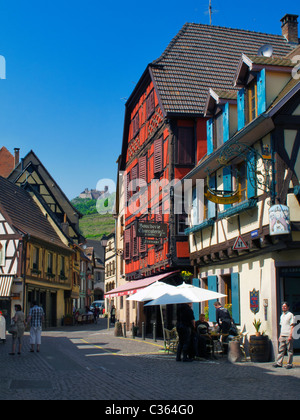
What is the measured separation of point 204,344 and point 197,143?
11.0 m

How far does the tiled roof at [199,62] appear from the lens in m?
25.9

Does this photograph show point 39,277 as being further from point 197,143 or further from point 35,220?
point 197,143

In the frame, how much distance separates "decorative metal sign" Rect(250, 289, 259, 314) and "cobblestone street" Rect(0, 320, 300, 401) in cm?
174

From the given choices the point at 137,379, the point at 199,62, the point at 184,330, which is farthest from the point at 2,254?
the point at 137,379

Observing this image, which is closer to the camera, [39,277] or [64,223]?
[39,277]

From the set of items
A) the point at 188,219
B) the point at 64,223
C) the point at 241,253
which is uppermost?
the point at 64,223

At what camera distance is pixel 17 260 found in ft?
117

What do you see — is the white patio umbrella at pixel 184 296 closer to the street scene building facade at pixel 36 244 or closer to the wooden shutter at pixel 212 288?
the wooden shutter at pixel 212 288

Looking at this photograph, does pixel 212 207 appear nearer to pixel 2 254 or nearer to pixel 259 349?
pixel 259 349

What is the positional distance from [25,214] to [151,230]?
1985 cm

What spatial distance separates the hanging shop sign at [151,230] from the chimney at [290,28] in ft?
46.6

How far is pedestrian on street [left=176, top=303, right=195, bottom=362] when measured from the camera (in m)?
15.6

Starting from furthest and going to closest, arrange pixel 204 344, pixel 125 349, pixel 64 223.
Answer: pixel 64 223 → pixel 125 349 → pixel 204 344

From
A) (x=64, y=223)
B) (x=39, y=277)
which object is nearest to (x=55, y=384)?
(x=39, y=277)
